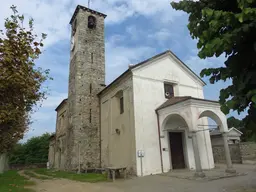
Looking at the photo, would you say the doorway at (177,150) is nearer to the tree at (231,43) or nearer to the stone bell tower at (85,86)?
the stone bell tower at (85,86)

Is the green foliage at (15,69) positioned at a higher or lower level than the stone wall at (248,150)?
higher

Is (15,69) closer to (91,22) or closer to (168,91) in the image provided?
(168,91)

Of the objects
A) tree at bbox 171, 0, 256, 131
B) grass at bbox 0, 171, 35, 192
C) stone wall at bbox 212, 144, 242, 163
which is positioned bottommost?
grass at bbox 0, 171, 35, 192

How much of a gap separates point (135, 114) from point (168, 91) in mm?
3970

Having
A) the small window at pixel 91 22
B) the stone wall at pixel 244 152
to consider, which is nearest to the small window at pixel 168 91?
the stone wall at pixel 244 152

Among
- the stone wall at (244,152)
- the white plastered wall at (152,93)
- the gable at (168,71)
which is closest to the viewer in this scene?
the white plastered wall at (152,93)

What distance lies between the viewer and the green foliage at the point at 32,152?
4184 cm

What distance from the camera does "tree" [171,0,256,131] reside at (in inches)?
141

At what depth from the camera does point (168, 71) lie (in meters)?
16.9

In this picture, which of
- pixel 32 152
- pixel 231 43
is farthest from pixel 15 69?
pixel 32 152

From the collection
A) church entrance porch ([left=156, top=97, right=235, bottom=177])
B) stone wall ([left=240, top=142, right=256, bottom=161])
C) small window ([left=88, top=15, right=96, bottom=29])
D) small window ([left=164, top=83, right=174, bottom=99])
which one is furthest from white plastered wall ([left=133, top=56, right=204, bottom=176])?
small window ([left=88, top=15, right=96, bottom=29])

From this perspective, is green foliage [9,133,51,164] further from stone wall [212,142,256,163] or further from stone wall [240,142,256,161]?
stone wall [240,142,256,161]

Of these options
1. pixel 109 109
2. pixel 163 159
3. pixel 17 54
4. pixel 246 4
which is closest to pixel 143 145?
pixel 163 159

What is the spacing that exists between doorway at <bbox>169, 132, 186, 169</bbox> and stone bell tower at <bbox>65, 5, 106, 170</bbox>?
6999 mm
